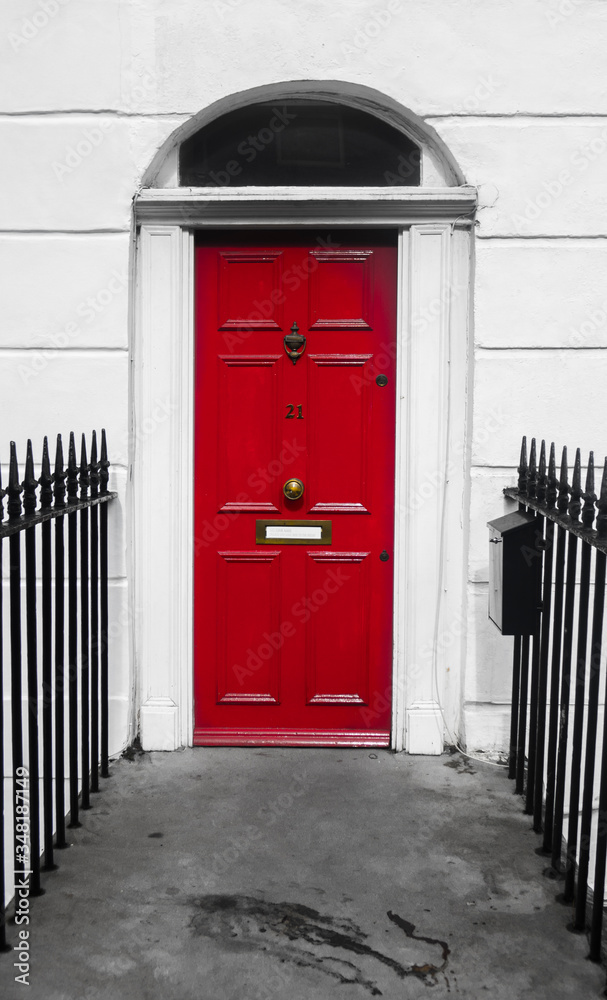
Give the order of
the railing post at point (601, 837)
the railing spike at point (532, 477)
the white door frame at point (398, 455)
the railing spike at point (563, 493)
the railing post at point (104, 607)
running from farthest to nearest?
the white door frame at point (398, 455) → the railing post at point (104, 607) → the railing spike at point (532, 477) → the railing spike at point (563, 493) → the railing post at point (601, 837)

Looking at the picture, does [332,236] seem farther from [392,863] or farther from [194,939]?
[194,939]

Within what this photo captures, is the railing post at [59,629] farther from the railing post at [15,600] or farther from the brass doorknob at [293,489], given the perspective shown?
the brass doorknob at [293,489]

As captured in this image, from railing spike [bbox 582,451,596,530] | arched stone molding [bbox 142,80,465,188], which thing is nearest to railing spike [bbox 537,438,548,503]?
railing spike [bbox 582,451,596,530]

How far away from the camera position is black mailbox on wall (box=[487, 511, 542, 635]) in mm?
3604

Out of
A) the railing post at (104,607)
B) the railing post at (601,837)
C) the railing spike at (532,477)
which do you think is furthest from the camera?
the railing post at (104,607)

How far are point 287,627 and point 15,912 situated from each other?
195 centimetres

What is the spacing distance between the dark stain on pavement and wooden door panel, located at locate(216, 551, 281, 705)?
1.54m

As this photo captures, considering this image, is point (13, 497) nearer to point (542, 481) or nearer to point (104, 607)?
point (104, 607)

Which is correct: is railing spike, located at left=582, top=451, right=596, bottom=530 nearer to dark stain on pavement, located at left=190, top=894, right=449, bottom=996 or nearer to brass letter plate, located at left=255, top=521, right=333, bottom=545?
dark stain on pavement, located at left=190, top=894, right=449, bottom=996

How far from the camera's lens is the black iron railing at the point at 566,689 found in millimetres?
2541

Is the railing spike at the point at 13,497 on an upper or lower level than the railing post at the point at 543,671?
upper

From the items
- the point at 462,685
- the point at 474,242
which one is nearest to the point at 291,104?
the point at 474,242

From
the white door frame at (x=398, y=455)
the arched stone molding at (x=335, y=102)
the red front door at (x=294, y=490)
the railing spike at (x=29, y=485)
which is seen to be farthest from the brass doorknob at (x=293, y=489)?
the railing spike at (x=29, y=485)

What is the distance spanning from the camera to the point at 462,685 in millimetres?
4320
